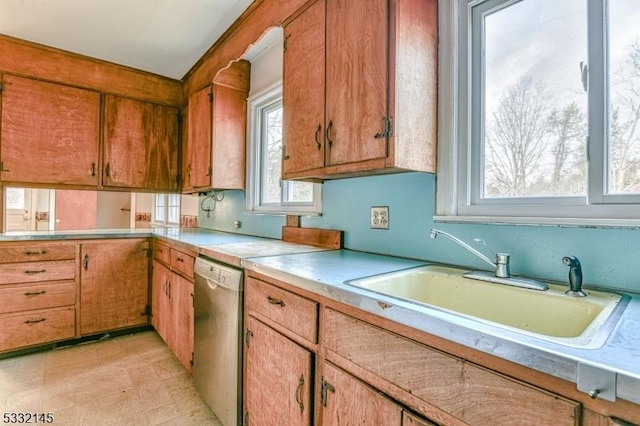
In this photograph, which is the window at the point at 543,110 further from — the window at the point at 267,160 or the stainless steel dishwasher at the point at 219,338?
the window at the point at 267,160

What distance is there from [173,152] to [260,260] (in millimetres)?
2504

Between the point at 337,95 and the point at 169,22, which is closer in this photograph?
the point at 337,95

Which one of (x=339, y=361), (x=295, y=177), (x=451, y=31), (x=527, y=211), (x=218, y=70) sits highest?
(x=218, y=70)

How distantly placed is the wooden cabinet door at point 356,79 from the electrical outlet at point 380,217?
0.35m

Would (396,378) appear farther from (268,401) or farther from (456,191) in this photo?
(456,191)

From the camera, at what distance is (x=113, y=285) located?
2.73m

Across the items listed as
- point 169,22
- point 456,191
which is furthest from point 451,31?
point 169,22

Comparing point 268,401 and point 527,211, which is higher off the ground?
point 527,211

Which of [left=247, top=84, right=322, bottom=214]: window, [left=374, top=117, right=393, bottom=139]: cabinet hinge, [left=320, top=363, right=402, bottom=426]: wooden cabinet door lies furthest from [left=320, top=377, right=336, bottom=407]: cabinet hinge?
[left=247, top=84, right=322, bottom=214]: window

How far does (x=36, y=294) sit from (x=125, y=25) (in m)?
2.07

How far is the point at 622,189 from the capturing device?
1.03 metres

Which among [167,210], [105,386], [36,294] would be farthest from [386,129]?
[167,210]

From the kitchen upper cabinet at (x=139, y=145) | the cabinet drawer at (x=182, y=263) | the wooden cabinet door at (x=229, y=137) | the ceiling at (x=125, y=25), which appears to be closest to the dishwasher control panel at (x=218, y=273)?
the cabinet drawer at (x=182, y=263)

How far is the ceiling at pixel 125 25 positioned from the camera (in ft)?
7.06
